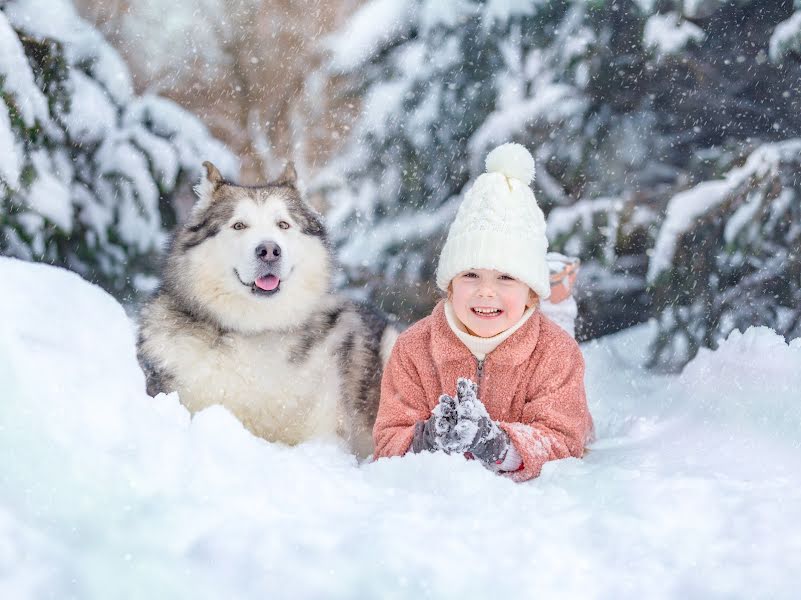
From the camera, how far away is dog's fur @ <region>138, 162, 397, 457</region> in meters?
3.45

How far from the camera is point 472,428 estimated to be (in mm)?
2293

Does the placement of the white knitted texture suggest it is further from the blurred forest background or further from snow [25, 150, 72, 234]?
snow [25, 150, 72, 234]

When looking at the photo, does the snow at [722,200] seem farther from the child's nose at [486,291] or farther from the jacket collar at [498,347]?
the child's nose at [486,291]

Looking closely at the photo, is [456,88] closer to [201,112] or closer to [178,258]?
[201,112]

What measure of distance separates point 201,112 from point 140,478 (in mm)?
4267

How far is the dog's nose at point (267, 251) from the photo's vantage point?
3.37 meters

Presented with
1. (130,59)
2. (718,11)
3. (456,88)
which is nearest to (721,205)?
(718,11)

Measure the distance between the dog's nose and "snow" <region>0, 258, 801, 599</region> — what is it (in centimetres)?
108

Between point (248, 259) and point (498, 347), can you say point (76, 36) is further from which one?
point (498, 347)

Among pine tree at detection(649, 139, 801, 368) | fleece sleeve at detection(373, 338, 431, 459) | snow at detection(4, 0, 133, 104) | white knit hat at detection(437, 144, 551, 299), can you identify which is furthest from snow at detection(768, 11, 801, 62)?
snow at detection(4, 0, 133, 104)

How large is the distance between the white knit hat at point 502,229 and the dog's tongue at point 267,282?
87 centimetres

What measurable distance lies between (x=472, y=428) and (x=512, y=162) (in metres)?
1.06

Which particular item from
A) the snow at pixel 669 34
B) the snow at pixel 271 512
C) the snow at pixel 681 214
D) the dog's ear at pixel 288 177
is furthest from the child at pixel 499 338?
the snow at pixel 669 34

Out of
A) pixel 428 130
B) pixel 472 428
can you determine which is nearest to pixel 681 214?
pixel 428 130
